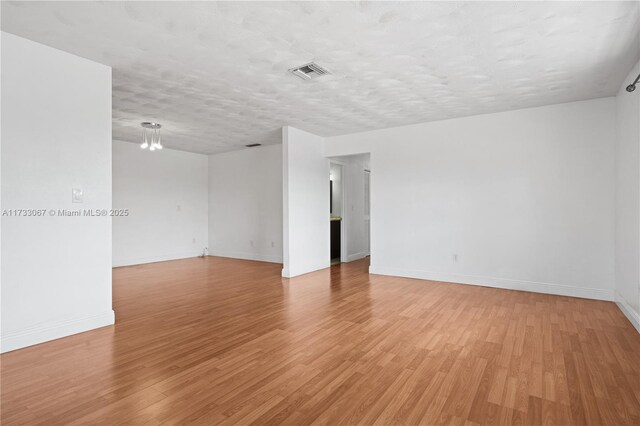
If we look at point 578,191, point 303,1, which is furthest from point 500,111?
point 303,1

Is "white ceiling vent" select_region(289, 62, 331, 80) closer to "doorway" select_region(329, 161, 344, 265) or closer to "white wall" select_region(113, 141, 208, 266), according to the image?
"doorway" select_region(329, 161, 344, 265)

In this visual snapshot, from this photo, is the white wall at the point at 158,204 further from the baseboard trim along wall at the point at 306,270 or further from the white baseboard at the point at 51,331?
the white baseboard at the point at 51,331

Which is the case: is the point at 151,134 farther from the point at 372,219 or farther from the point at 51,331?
the point at 372,219

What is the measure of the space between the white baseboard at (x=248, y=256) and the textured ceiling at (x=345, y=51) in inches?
142

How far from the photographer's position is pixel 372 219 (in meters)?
6.09

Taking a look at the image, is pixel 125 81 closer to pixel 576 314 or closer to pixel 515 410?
pixel 515 410

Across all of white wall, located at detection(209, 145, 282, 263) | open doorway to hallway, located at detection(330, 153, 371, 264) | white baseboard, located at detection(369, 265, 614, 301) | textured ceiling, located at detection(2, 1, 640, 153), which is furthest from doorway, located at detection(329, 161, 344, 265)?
textured ceiling, located at detection(2, 1, 640, 153)

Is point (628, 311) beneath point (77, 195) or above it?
beneath

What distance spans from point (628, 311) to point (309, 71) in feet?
14.0

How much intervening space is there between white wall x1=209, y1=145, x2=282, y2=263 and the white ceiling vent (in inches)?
153

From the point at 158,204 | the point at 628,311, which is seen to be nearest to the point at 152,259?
the point at 158,204

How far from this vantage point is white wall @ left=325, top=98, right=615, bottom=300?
4.31 meters

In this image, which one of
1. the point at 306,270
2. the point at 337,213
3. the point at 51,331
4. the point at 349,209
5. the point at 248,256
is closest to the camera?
the point at 51,331

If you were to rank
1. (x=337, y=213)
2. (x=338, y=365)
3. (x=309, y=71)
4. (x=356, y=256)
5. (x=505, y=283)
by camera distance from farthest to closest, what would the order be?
(x=337, y=213), (x=356, y=256), (x=505, y=283), (x=309, y=71), (x=338, y=365)
